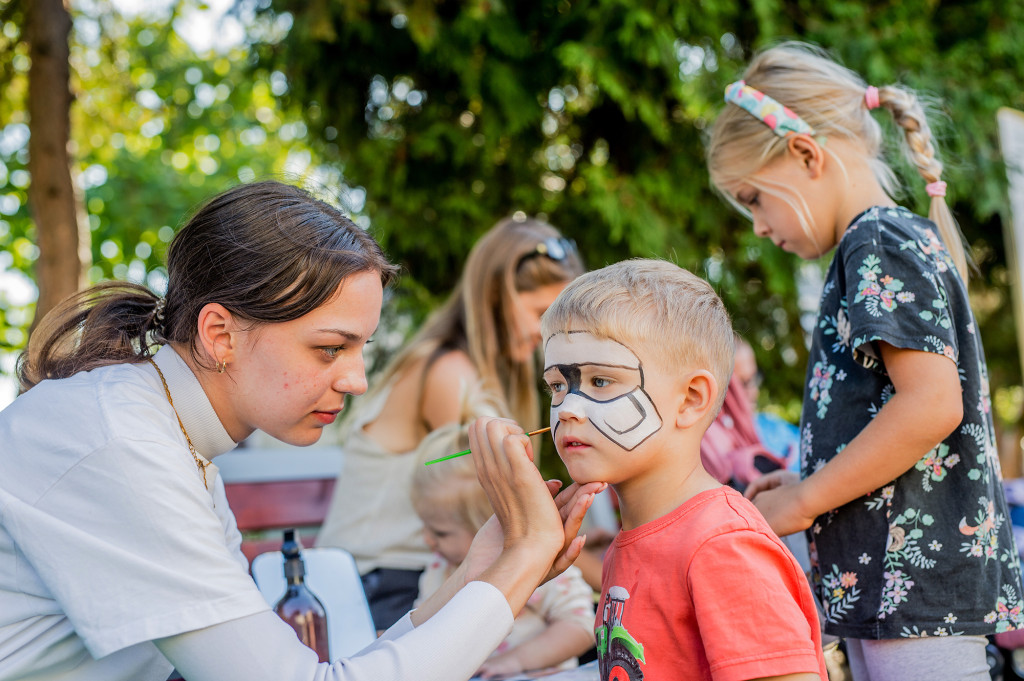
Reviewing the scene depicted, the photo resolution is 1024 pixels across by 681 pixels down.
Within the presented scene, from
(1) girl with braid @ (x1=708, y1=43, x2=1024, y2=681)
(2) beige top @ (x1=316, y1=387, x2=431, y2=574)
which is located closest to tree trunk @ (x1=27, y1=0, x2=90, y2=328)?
(2) beige top @ (x1=316, y1=387, x2=431, y2=574)

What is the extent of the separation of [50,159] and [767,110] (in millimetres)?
3617

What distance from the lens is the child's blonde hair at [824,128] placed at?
6.44 feet

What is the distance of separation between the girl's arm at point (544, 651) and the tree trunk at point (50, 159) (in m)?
2.99

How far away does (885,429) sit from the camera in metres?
1.62

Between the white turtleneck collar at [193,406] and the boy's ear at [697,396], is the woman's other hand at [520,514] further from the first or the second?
the white turtleneck collar at [193,406]

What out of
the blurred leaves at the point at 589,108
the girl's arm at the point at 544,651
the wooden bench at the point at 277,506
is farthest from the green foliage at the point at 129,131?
the girl's arm at the point at 544,651

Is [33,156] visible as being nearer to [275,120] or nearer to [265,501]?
[265,501]

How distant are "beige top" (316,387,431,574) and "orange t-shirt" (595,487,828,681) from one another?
146 centimetres

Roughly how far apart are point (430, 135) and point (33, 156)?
6.36 ft

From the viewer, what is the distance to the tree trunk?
13.6 ft

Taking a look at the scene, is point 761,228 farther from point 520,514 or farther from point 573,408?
point 520,514

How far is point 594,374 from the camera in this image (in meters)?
1.50

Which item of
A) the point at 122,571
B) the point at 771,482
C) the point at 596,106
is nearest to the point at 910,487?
the point at 771,482

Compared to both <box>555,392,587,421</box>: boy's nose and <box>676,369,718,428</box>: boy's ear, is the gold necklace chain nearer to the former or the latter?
<box>555,392,587,421</box>: boy's nose
